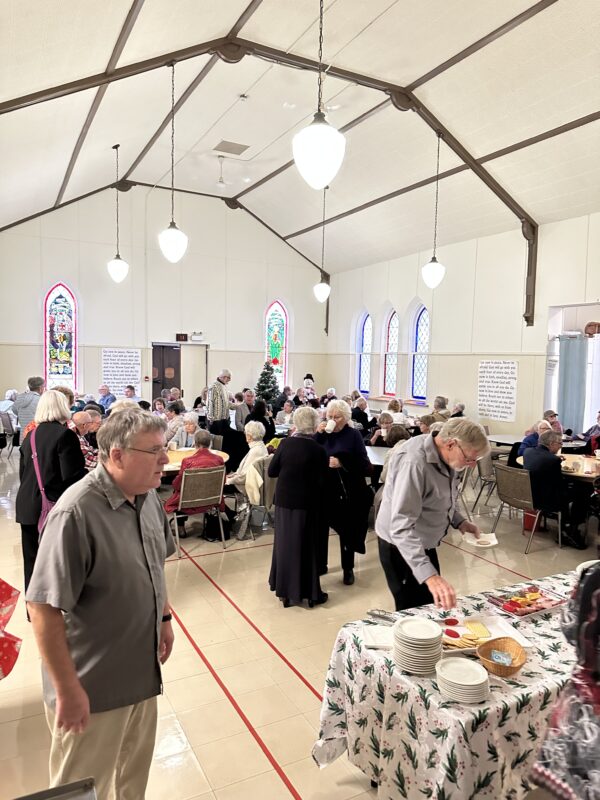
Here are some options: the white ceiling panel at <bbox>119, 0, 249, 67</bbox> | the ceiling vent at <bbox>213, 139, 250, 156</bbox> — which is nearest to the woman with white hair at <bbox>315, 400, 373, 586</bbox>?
the white ceiling panel at <bbox>119, 0, 249, 67</bbox>

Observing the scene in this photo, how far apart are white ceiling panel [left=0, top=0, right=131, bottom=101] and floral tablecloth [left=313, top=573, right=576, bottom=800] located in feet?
13.7

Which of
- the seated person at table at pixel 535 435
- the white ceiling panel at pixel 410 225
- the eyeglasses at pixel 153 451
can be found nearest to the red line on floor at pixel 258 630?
the eyeglasses at pixel 153 451

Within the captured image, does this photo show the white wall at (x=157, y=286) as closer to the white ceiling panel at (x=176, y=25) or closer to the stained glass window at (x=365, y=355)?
the stained glass window at (x=365, y=355)

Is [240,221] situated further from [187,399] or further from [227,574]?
[227,574]

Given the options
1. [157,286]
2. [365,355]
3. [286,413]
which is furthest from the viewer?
[365,355]

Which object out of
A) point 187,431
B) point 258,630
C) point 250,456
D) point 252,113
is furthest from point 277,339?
point 258,630

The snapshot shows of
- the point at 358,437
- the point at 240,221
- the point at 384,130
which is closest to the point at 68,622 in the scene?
the point at 358,437

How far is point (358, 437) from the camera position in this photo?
4.77 m

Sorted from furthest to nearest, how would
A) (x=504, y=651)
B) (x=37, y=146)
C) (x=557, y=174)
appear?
(x=557, y=174) < (x=37, y=146) < (x=504, y=651)

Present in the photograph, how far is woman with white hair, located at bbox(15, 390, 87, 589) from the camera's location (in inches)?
138

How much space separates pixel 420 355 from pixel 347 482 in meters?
8.47

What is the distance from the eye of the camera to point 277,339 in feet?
50.0

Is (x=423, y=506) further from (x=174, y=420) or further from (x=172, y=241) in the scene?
(x=174, y=420)

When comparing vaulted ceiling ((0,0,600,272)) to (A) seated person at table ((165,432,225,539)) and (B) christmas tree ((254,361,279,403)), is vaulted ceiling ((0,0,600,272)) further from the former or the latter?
(B) christmas tree ((254,361,279,403))
